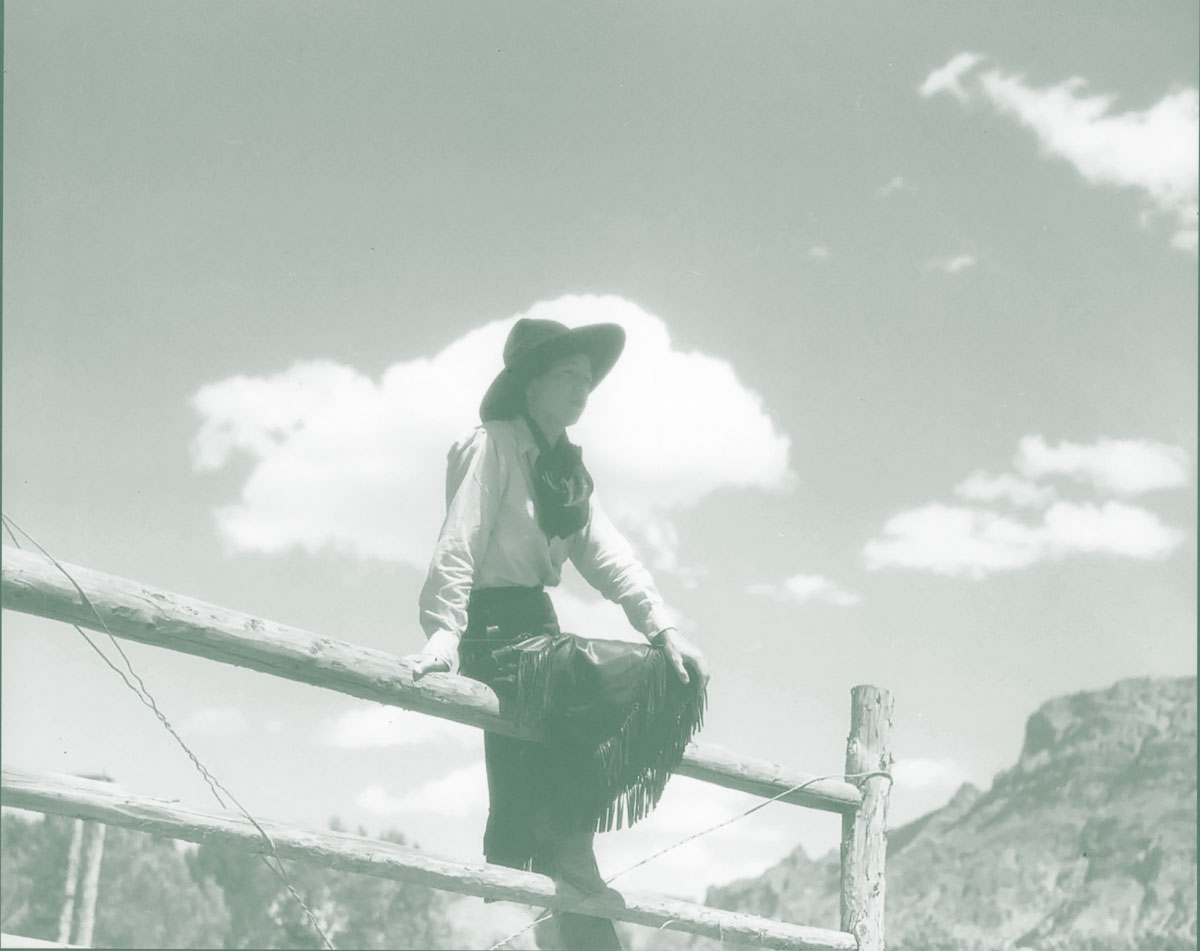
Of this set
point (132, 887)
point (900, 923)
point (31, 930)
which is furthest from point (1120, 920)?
point (31, 930)

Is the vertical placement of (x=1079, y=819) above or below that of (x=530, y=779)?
above

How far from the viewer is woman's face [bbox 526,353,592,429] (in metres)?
3.59

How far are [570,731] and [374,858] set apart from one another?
581 mm

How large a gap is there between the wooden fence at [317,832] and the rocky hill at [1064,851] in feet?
179

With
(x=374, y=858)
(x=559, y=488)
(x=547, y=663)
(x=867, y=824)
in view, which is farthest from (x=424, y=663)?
(x=867, y=824)

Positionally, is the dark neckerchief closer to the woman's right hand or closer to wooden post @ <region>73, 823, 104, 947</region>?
the woman's right hand

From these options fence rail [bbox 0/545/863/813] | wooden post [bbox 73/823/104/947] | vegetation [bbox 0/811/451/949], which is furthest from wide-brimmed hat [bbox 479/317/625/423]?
vegetation [bbox 0/811/451/949]

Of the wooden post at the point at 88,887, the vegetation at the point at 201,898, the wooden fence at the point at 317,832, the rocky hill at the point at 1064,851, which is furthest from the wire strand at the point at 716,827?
the rocky hill at the point at 1064,851

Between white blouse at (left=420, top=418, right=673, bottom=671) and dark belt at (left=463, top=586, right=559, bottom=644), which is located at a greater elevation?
white blouse at (left=420, top=418, right=673, bottom=671)

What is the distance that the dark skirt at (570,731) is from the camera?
3301 mm

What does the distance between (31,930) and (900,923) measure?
50898 millimetres

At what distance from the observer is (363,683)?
9.64 feet

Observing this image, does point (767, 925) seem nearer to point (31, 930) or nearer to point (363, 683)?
point (363, 683)

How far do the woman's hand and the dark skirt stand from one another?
28 mm
